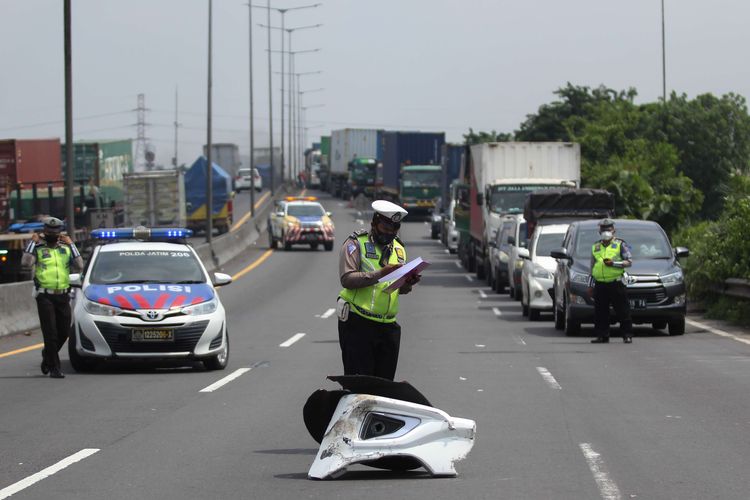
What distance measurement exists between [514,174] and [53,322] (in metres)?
24.3

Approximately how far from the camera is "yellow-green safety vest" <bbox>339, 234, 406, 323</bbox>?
9.61m

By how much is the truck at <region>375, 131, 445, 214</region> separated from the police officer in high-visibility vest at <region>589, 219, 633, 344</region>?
46.7 metres

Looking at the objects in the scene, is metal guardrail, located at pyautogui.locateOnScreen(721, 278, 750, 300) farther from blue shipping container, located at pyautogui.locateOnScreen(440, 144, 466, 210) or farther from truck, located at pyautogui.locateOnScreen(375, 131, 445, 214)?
truck, located at pyautogui.locateOnScreen(375, 131, 445, 214)

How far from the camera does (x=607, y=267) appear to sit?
20609 millimetres

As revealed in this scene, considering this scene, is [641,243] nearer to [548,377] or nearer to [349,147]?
[548,377]

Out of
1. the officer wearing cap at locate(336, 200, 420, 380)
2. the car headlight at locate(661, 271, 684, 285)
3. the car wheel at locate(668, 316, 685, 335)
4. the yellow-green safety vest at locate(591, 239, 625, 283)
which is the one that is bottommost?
the car wheel at locate(668, 316, 685, 335)

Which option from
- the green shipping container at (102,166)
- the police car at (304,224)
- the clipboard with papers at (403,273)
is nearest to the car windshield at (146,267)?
the clipboard with papers at (403,273)

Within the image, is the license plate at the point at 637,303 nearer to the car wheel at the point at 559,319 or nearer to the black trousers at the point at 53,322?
the car wheel at the point at 559,319

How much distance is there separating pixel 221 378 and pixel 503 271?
20264 millimetres

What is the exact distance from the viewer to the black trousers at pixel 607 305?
2069 cm

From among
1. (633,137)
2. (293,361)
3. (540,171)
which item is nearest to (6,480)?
(293,361)

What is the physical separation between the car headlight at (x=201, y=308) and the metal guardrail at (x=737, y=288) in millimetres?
10512

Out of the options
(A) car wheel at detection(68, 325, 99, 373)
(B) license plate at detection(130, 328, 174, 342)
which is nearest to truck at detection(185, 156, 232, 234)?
(A) car wheel at detection(68, 325, 99, 373)

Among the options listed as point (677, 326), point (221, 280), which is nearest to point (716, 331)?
point (677, 326)
